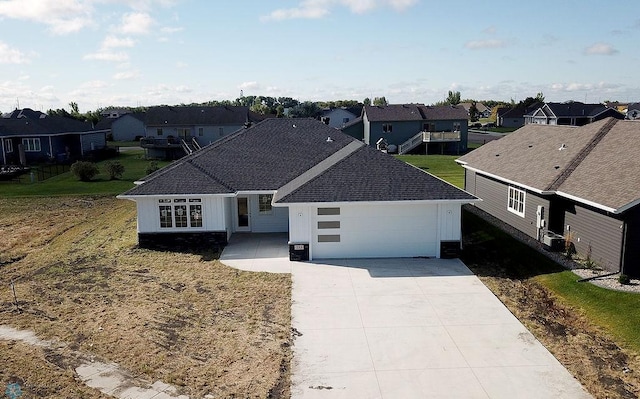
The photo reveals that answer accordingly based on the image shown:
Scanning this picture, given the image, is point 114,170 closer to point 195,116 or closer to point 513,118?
point 195,116

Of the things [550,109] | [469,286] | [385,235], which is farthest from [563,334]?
[550,109]

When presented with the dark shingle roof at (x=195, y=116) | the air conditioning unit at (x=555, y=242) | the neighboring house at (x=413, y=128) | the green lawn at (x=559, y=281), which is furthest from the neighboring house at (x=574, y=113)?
the air conditioning unit at (x=555, y=242)

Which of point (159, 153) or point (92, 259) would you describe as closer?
point (92, 259)

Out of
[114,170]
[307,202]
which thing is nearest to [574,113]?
[114,170]

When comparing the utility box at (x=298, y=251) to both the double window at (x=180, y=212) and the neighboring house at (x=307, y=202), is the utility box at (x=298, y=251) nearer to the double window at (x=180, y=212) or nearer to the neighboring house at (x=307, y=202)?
the neighboring house at (x=307, y=202)

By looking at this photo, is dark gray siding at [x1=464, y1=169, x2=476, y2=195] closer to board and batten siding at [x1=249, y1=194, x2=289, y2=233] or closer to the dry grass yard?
board and batten siding at [x1=249, y1=194, x2=289, y2=233]

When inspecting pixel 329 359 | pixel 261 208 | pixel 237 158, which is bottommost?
pixel 329 359

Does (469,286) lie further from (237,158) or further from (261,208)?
(237,158)
